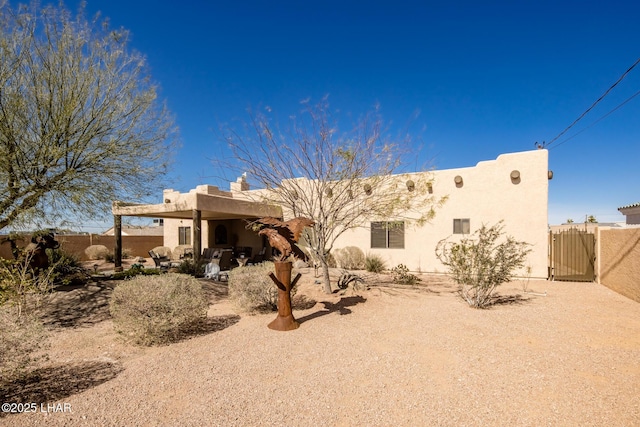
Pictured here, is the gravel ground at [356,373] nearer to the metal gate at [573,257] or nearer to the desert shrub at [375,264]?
the metal gate at [573,257]

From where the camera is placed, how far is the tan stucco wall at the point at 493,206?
1155 cm

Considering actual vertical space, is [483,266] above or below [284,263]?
below

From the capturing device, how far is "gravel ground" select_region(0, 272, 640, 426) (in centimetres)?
325

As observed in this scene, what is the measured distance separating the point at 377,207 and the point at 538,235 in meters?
6.29

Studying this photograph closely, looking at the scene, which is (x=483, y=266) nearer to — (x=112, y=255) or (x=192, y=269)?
(x=192, y=269)

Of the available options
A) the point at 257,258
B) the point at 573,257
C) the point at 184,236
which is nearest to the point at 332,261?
the point at 257,258

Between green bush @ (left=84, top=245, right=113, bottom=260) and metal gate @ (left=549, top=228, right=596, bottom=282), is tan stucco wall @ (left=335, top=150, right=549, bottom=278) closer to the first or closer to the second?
metal gate @ (left=549, top=228, right=596, bottom=282)

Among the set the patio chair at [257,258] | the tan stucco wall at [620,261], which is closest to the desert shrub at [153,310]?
the patio chair at [257,258]

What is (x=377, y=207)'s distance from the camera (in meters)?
9.29

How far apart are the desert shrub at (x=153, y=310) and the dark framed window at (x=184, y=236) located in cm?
1484

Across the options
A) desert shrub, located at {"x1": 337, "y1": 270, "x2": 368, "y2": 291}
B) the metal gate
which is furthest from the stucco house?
desert shrub, located at {"x1": 337, "y1": 270, "x2": 368, "y2": 291}

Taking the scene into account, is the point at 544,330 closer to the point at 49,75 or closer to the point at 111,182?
the point at 111,182

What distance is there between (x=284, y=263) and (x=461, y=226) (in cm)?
898

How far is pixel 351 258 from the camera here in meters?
14.5
